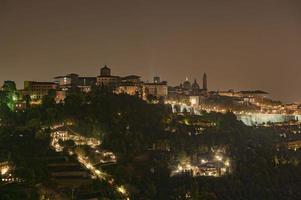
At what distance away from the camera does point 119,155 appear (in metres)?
29.8

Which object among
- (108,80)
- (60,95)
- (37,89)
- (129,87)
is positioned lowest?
(60,95)

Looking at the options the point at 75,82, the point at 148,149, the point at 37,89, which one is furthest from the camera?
the point at 75,82

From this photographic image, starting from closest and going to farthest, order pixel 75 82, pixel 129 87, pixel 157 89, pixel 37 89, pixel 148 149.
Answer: pixel 148 149
pixel 37 89
pixel 129 87
pixel 75 82
pixel 157 89

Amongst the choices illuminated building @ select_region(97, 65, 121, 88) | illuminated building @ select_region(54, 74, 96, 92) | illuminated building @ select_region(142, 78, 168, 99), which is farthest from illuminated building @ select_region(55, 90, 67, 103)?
illuminated building @ select_region(142, 78, 168, 99)

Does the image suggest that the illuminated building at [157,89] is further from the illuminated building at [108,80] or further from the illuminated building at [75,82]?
the illuminated building at [75,82]

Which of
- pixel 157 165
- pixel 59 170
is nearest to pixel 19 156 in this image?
pixel 59 170

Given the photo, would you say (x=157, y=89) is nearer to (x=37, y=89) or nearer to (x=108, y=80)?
(x=108, y=80)

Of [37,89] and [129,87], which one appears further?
[129,87]

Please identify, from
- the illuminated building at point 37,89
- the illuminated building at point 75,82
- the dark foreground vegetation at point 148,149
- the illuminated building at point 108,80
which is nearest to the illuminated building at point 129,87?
the illuminated building at point 108,80

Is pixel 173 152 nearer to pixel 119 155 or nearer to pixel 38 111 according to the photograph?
pixel 119 155

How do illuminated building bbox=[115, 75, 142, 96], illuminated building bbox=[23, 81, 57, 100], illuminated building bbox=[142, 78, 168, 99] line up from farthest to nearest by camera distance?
illuminated building bbox=[142, 78, 168, 99] < illuminated building bbox=[115, 75, 142, 96] < illuminated building bbox=[23, 81, 57, 100]

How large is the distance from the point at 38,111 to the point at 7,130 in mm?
4319

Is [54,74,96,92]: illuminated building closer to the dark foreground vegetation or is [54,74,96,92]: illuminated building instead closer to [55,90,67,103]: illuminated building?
[55,90,67,103]: illuminated building

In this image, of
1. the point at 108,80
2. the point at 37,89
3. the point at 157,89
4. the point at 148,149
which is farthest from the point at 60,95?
the point at 148,149
